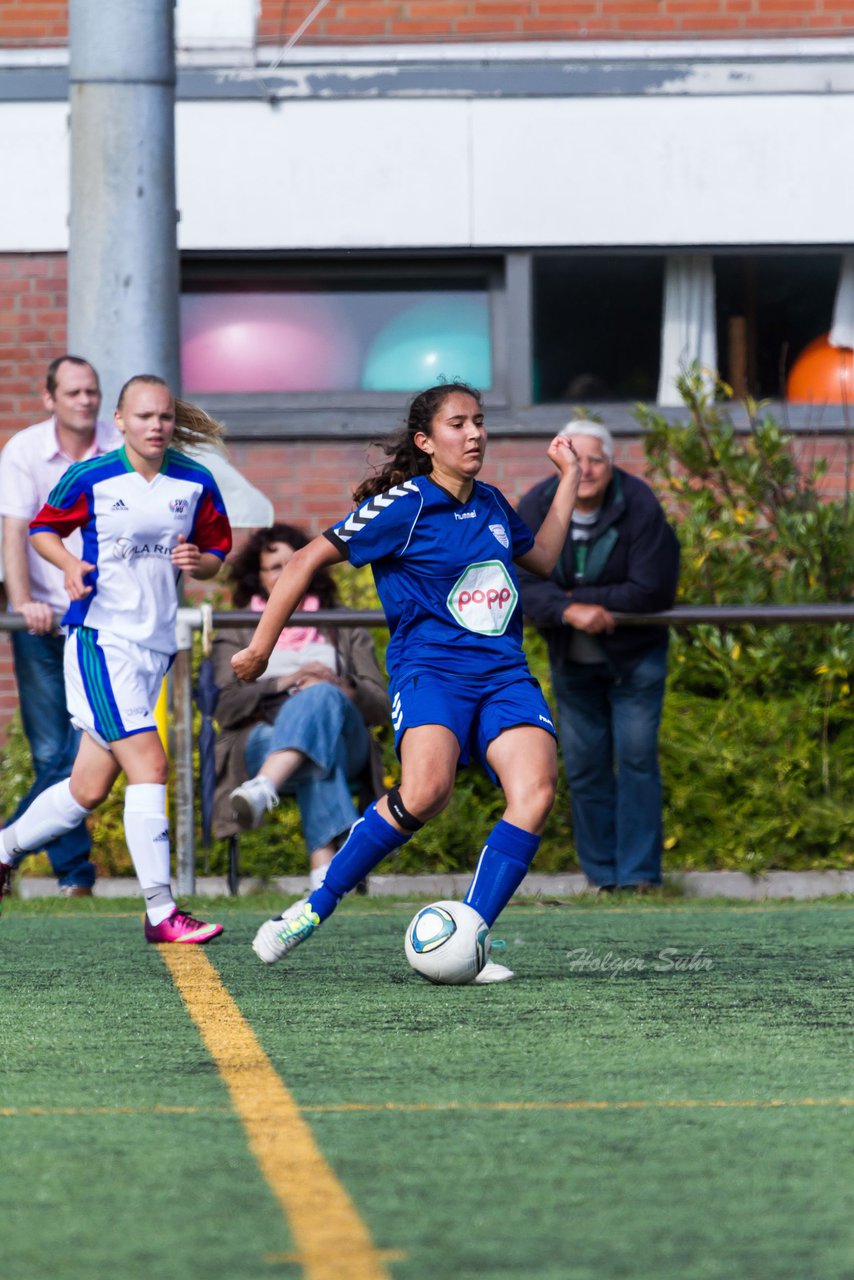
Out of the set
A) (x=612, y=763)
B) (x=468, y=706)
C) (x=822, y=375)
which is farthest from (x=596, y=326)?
(x=468, y=706)

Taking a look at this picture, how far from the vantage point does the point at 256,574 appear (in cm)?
910

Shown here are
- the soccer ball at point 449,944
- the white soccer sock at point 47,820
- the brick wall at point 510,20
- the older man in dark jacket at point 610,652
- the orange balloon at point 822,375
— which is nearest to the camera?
the soccer ball at point 449,944

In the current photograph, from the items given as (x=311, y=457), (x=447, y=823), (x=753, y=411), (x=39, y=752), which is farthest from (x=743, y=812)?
(x=311, y=457)

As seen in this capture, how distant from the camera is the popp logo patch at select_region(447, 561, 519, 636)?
19.5 ft

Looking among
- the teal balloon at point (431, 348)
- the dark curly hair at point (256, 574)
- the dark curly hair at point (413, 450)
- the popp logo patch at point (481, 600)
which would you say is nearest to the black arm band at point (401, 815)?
the popp logo patch at point (481, 600)

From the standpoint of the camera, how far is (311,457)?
12117 millimetres

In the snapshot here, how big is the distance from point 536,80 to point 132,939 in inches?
260

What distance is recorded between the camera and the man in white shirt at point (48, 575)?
834cm

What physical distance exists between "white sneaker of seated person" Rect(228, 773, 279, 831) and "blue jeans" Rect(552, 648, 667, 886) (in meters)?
1.24

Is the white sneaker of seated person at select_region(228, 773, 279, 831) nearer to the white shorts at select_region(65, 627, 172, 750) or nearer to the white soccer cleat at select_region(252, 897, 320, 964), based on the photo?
the white shorts at select_region(65, 627, 172, 750)

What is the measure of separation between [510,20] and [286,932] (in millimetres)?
7533

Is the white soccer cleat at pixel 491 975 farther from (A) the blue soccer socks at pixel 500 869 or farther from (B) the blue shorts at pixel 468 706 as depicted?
Answer: (B) the blue shorts at pixel 468 706

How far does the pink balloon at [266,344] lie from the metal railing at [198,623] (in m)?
3.75

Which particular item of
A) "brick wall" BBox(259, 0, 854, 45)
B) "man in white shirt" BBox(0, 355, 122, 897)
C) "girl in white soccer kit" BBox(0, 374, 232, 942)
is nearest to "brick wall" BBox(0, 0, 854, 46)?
"brick wall" BBox(259, 0, 854, 45)
